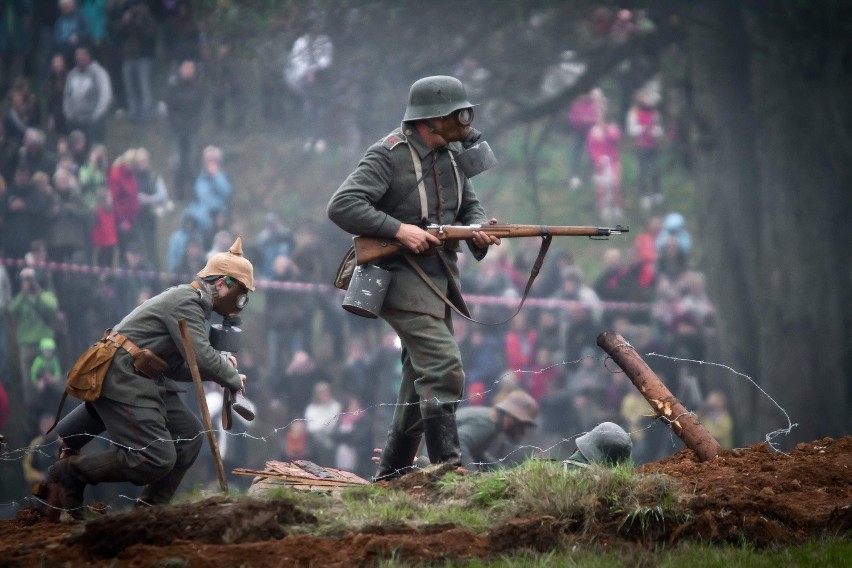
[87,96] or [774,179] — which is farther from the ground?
[87,96]

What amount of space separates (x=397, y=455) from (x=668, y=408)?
151 centimetres

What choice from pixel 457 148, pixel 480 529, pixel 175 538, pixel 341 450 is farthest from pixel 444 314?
pixel 341 450

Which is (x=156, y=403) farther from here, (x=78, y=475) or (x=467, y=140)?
(x=467, y=140)

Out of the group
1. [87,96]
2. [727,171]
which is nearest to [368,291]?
[727,171]

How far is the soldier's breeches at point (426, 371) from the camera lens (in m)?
6.86

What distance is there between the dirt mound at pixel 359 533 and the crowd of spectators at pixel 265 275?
8.34 metres

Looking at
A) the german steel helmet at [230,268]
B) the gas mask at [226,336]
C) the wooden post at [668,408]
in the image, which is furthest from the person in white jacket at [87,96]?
the wooden post at [668,408]

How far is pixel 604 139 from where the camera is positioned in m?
16.0

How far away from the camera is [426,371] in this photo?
6.88 m

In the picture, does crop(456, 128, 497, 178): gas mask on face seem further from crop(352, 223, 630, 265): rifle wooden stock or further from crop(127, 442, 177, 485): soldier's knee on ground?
crop(127, 442, 177, 485): soldier's knee on ground

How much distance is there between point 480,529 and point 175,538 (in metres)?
1.31

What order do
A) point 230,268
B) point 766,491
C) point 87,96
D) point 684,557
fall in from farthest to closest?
point 87,96 < point 230,268 < point 766,491 < point 684,557

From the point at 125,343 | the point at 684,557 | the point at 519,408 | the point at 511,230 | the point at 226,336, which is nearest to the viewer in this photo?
the point at 684,557

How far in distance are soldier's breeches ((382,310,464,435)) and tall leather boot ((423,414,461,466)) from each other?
0.14ft
